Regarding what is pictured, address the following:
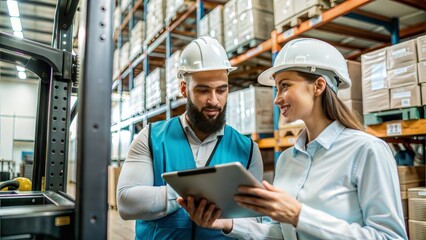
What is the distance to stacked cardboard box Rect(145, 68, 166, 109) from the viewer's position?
26.3ft

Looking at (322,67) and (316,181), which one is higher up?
(322,67)

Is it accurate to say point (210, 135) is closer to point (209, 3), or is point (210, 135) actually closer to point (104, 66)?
point (104, 66)

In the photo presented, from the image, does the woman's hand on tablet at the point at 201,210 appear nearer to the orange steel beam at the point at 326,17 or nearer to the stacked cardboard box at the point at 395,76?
A: the stacked cardboard box at the point at 395,76

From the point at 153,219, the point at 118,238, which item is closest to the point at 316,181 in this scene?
the point at 153,219

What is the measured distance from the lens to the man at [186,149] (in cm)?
183

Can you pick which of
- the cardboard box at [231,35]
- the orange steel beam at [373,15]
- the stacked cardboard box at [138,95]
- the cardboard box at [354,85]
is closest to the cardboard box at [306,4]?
the cardboard box at [354,85]

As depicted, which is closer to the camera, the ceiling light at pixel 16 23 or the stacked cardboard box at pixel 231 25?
the stacked cardboard box at pixel 231 25

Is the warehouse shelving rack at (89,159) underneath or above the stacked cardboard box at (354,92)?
underneath

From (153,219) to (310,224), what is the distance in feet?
2.85

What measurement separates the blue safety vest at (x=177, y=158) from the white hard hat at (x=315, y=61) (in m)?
0.52

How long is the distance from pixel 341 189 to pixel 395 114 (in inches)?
95.0

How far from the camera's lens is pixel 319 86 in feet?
6.11

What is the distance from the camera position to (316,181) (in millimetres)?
1711

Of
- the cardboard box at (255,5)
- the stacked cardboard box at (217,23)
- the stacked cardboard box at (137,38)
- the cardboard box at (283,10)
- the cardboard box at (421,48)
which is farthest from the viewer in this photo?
the stacked cardboard box at (137,38)
